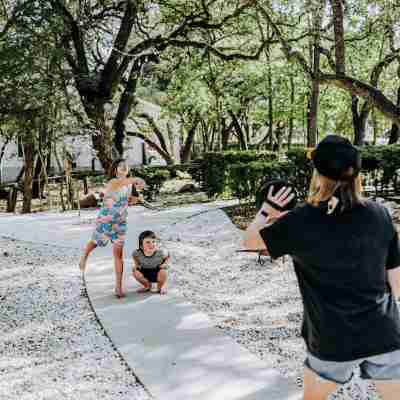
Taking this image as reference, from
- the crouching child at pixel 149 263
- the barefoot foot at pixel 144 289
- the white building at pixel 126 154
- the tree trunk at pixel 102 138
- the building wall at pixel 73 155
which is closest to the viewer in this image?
the crouching child at pixel 149 263

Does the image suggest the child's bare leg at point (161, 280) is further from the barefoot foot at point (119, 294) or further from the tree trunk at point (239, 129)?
the tree trunk at point (239, 129)

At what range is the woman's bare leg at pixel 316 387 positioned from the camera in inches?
101

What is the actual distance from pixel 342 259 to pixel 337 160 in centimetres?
41

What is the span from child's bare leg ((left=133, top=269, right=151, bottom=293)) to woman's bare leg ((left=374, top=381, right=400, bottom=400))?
436cm

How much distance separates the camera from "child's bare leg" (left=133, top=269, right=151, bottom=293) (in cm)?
662

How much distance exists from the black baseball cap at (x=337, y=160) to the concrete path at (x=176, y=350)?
6.99 ft

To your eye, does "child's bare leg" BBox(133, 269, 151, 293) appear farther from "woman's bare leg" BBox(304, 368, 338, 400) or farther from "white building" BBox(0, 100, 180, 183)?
"white building" BBox(0, 100, 180, 183)

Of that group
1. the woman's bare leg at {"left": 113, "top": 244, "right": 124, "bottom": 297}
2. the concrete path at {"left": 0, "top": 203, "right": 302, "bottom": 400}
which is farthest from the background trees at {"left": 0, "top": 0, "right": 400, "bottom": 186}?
the concrete path at {"left": 0, "top": 203, "right": 302, "bottom": 400}

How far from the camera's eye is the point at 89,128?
16.3 m

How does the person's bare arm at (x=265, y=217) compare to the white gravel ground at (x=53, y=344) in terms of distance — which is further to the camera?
the white gravel ground at (x=53, y=344)

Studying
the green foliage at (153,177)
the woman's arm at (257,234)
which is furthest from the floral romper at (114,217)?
the green foliage at (153,177)

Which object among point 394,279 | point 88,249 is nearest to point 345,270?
point 394,279

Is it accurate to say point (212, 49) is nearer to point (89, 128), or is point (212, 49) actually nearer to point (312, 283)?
point (89, 128)

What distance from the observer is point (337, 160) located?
2.39 m
